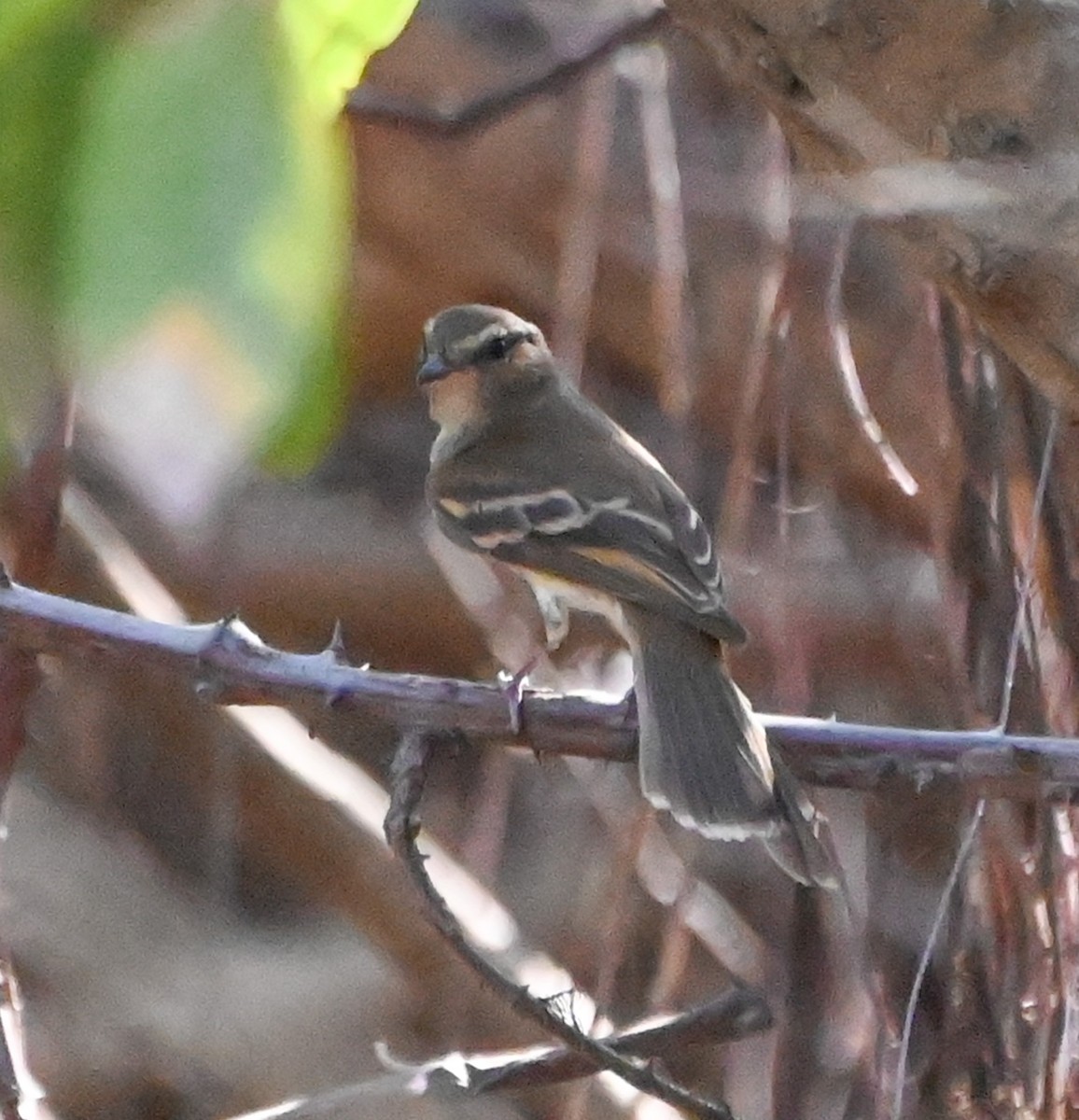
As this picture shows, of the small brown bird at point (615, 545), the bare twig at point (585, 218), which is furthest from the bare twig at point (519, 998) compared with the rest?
the bare twig at point (585, 218)

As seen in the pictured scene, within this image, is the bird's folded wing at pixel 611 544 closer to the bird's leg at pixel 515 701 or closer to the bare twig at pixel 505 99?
the bird's leg at pixel 515 701

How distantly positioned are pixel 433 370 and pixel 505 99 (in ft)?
1.66

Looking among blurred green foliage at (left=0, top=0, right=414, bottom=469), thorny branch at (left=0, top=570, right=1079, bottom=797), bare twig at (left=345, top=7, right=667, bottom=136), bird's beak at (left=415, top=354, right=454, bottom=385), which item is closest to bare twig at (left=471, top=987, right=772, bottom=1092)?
thorny branch at (left=0, top=570, right=1079, bottom=797)

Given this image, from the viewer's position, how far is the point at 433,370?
298 centimetres

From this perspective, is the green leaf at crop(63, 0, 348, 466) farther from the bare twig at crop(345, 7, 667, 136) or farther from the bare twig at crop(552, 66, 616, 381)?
the bare twig at crop(552, 66, 616, 381)

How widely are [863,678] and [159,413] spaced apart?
318cm

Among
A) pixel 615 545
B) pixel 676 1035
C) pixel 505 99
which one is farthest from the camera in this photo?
pixel 505 99

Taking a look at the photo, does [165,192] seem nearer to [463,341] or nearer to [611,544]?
[611,544]

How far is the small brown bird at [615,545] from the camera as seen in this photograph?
2080 millimetres

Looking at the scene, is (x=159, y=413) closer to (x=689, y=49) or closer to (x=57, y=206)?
(x=57, y=206)

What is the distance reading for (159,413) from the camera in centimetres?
102

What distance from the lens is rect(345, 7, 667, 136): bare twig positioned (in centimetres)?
255

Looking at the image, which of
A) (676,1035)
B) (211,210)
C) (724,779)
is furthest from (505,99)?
(211,210)

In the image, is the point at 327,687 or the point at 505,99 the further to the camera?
the point at 505,99
